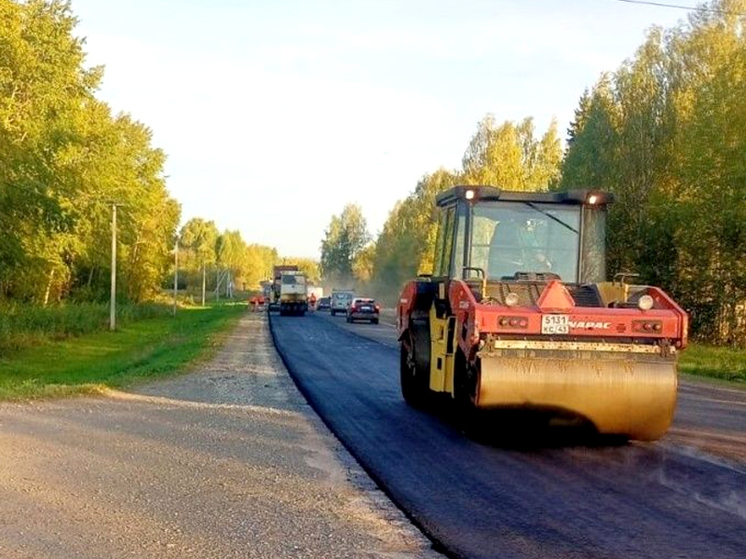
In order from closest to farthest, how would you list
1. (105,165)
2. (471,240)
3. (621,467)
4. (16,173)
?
(621,467)
(471,240)
(16,173)
(105,165)

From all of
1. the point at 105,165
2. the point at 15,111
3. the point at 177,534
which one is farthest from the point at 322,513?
the point at 105,165

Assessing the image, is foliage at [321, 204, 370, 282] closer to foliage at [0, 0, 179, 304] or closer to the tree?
the tree

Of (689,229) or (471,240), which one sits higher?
(689,229)

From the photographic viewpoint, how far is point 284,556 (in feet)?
20.5

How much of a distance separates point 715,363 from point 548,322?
1949 centimetres

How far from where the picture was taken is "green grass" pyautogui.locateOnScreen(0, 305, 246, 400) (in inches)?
661

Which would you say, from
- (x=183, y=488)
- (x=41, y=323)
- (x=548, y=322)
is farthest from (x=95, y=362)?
(x=183, y=488)

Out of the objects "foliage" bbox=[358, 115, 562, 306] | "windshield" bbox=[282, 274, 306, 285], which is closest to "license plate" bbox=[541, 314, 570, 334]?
"foliage" bbox=[358, 115, 562, 306]

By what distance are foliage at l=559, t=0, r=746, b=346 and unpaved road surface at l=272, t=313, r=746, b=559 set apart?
22.8 meters

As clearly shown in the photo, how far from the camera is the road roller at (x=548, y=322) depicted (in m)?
10.6

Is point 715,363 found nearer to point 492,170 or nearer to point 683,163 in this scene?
point 683,163

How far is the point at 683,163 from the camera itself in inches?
1547

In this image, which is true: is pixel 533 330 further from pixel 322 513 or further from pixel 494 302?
pixel 322 513

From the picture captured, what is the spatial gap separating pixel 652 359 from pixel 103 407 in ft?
25.9
